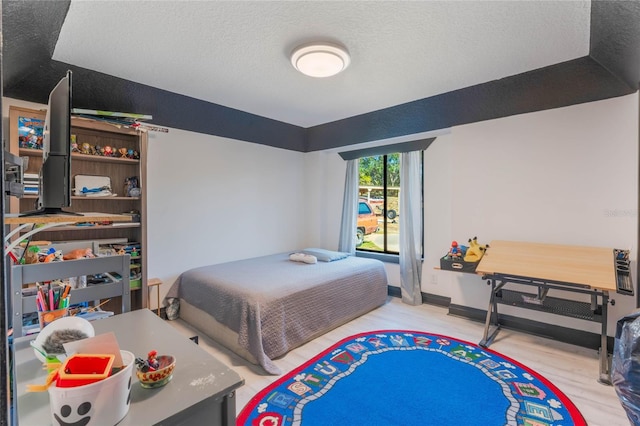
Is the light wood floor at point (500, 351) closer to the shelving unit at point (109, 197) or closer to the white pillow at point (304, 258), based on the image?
the white pillow at point (304, 258)

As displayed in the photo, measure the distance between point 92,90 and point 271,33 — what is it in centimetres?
188

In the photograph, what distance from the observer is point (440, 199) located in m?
3.77

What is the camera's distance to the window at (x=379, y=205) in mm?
4332

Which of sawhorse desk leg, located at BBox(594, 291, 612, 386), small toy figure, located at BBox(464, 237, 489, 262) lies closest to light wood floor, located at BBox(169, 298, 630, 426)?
sawhorse desk leg, located at BBox(594, 291, 612, 386)

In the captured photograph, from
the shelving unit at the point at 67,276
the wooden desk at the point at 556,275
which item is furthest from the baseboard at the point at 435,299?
the shelving unit at the point at 67,276

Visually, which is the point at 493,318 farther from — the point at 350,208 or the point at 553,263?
the point at 350,208

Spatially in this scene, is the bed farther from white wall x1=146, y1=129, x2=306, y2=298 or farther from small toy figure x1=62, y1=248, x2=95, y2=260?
small toy figure x1=62, y1=248, x2=95, y2=260

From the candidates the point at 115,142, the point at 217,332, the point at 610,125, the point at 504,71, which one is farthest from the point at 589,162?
the point at 115,142

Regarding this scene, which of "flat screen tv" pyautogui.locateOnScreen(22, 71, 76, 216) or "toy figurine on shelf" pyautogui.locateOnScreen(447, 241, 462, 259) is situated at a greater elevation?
"flat screen tv" pyautogui.locateOnScreen(22, 71, 76, 216)

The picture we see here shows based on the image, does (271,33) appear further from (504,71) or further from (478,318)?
(478,318)

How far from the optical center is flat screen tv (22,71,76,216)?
0.96 meters

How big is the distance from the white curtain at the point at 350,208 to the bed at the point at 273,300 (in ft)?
2.44

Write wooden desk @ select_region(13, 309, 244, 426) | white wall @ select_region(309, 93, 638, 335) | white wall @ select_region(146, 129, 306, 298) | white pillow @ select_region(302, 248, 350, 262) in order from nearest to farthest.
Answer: wooden desk @ select_region(13, 309, 244, 426), white wall @ select_region(309, 93, 638, 335), white wall @ select_region(146, 129, 306, 298), white pillow @ select_region(302, 248, 350, 262)

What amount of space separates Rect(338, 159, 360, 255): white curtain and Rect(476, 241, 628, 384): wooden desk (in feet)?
6.43
